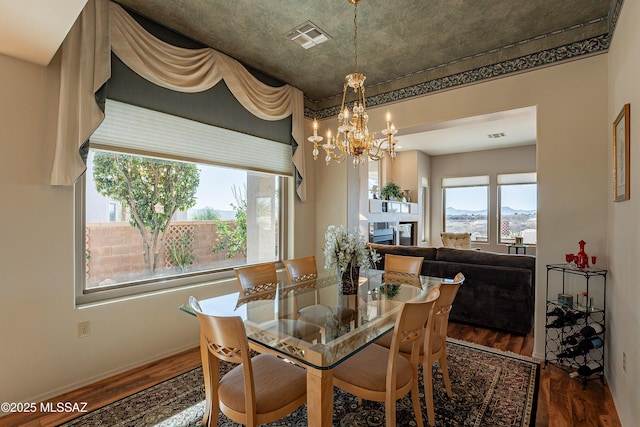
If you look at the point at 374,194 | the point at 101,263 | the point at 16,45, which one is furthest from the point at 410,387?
the point at 374,194

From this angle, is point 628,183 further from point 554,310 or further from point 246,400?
point 246,400

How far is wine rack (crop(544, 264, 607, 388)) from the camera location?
242 cm

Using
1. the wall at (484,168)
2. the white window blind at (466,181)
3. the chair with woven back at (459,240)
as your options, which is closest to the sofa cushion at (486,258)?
the chair with woven back at (459,240)

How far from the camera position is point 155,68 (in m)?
2.67

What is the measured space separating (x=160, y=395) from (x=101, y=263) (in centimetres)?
118

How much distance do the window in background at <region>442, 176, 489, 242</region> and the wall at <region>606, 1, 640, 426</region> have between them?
5695mm

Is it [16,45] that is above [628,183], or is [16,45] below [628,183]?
above

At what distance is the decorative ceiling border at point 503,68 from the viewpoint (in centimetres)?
271

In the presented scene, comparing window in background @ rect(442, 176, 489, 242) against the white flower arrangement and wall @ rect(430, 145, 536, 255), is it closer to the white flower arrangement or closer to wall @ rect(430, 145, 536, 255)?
wall @ rect(430, 145, 536, 255)

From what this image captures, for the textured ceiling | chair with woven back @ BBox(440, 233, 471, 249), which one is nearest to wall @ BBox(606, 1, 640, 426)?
the textured ceiling

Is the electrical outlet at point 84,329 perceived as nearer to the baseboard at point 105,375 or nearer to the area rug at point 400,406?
the baseboard at point 105,375

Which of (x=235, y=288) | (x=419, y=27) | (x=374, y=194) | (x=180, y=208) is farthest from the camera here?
(x=374, y=194)

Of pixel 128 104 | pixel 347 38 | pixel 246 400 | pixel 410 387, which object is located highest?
pixel 347 38

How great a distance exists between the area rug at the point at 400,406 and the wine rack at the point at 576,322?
1.14 feet
